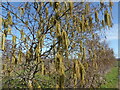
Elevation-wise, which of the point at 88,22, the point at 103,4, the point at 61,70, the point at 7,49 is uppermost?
the point at 103,4

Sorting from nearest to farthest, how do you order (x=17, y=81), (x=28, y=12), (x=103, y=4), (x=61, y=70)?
1. (x=61, y=70)
2. (x=103, y=4)
3. (x=17, y=81)
4. (x=28, y=12)

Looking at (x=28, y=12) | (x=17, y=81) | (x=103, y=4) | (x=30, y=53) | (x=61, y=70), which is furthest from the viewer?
(x=28, y=12)

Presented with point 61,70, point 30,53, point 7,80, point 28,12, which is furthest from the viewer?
point 28,12

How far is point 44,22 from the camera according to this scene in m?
1.60

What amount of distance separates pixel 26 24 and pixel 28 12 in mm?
184

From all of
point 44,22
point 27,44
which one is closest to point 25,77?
point 27,44

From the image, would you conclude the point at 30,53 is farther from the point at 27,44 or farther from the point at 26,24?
the point at 26,24

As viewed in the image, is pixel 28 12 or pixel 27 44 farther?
pixel 28 12

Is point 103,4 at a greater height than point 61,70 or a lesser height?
greater

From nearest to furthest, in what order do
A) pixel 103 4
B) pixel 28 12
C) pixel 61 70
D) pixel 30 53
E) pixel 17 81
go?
pixel 61 70 < pixel 103 4 < pixel 30 53 < pixel 17 81 < pixel 28 12

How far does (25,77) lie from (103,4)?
92 centimetres

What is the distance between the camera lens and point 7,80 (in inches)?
61.7

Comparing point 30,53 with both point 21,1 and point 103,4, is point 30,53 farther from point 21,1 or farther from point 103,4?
point 103,4

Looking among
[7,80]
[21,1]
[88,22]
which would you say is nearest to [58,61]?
[88,22]
